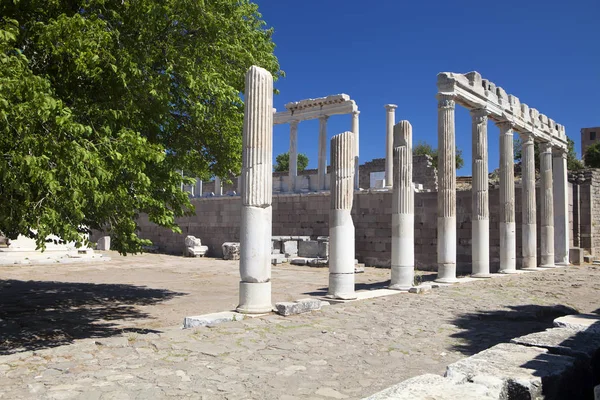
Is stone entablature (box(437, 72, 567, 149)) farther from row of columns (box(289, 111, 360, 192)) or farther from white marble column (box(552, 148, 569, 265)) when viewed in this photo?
row of columns (box(289, 111, 360, 192))

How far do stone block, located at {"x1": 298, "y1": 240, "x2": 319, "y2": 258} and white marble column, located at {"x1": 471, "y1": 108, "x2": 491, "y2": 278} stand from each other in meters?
7.52

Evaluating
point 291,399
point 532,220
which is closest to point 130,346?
point 291,399

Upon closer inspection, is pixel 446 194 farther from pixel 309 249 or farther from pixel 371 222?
pixel 309 249

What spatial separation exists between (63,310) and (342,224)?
6.18m

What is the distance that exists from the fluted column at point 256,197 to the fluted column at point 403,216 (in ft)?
16.0

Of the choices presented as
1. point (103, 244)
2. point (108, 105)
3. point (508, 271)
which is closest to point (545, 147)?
point (508, 271)

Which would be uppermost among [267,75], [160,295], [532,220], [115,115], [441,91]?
[441,91]

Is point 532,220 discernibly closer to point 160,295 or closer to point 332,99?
point 332,99

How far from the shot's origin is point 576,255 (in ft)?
73.4

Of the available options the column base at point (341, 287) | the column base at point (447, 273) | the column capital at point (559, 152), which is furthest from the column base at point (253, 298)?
the column capital at point (559, 152)

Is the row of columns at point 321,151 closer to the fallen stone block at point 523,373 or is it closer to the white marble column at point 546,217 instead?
the white marble column at point 546,217

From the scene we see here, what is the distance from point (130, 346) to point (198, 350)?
38.0 inches

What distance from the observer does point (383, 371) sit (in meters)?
6.16

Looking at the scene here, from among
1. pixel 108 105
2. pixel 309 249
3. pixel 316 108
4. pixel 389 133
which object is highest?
pixel 316 108
